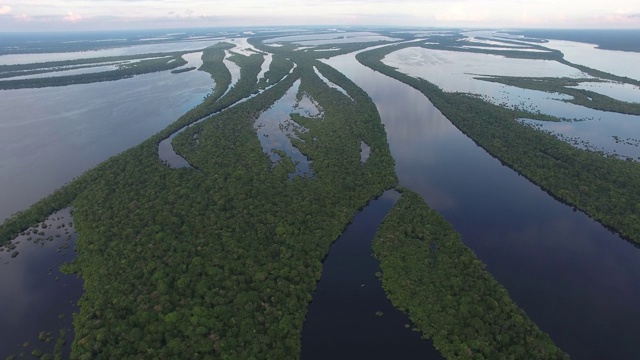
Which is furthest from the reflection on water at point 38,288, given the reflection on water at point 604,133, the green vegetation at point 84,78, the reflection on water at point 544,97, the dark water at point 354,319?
the green vegetation at point 84,78

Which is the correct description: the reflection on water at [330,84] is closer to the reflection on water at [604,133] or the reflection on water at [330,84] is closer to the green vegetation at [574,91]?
the reflection on water at [604,133]

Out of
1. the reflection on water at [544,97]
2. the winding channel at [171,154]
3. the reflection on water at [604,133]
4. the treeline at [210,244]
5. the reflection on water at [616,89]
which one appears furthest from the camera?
the reflection on water at [616,89]

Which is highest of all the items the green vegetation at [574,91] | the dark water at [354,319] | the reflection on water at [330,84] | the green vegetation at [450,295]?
the reflection on water at [330,84]

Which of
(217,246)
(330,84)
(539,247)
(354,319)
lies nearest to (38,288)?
(217,246)

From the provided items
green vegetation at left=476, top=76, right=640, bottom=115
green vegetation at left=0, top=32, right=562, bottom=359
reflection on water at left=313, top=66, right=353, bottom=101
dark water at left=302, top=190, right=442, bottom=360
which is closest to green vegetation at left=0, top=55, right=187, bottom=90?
reflection on water at left=313, top=66, right=353, bottom=101

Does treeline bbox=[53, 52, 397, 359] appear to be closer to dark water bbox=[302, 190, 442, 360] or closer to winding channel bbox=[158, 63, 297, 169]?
dark water bbox=[302, 190, 442, 360]

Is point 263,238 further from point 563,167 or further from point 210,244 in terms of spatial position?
point 563,167
